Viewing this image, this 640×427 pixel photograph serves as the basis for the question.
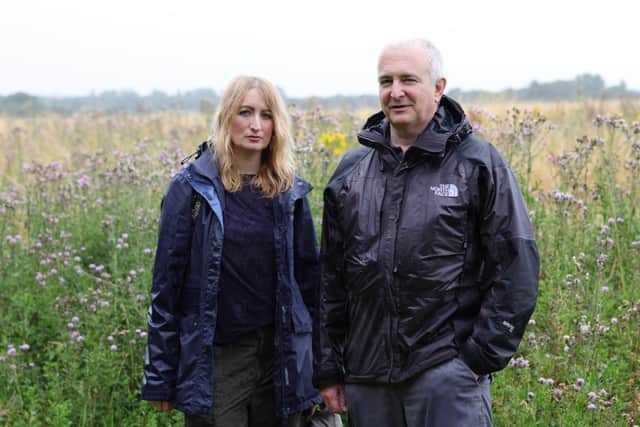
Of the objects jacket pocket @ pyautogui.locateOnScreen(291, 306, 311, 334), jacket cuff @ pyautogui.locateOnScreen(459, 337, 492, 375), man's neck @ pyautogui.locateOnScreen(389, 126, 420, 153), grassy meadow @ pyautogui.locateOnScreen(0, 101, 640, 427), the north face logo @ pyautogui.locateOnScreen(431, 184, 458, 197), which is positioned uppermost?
man's neck @ pyautogui.locateOnScreen(389, 126, 420, 153)

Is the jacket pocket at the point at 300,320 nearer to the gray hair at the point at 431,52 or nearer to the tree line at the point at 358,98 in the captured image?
the gray hair at the point at 431,52

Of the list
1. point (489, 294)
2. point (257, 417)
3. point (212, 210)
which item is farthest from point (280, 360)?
point (489, 294)

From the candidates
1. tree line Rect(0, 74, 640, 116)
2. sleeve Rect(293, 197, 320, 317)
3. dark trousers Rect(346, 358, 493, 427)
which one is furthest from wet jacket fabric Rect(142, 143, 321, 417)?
tree line Rect(0, 74, 640, 116)

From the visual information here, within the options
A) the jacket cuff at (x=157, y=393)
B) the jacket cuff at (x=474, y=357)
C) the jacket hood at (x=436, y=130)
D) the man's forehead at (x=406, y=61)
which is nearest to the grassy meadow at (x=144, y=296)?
the jacket cuff at (x=157, y=393)

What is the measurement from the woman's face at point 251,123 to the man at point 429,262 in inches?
24.6

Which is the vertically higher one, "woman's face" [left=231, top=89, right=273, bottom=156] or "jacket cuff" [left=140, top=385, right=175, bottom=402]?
"woman's face" [left=231, top=89, right=273, bottom=156]

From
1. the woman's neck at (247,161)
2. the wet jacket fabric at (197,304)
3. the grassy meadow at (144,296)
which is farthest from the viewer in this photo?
the grassy meadow at (144,296)

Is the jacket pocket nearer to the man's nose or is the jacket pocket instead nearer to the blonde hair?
the blonde hair

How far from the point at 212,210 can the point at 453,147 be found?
114 cm

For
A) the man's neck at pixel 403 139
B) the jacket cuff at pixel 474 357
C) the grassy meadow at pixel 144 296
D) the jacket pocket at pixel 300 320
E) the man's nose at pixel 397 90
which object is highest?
the man's nose at pixel 397 90

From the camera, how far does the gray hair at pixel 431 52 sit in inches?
115

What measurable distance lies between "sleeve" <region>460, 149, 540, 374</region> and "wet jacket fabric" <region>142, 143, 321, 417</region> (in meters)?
0.96

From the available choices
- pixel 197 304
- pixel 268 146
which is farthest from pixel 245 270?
pixel 268 146

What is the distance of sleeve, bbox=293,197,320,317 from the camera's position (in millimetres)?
3686
